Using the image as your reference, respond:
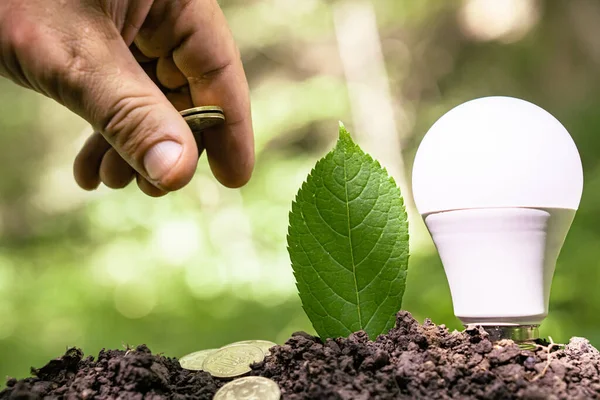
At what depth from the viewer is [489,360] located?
0.56m

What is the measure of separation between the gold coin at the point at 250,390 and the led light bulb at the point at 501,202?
10.3 inches

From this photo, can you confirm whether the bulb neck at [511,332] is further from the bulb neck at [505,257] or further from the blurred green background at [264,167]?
the blurred green background at [264,167]

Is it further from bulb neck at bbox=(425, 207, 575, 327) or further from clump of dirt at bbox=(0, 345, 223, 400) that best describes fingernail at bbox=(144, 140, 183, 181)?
bulb neck at bbox=(425, 207, 575, 327)

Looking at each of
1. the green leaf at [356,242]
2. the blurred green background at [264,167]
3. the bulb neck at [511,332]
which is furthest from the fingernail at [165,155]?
the blurred green background at [264,167]

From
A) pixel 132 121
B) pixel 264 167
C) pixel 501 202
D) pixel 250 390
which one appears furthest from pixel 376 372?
pixel 264 167

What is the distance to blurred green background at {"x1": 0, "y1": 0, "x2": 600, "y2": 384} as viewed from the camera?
233cm

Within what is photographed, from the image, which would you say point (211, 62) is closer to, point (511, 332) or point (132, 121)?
point (132, 121)

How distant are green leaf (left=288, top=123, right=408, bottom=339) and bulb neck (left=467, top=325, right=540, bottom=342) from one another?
0.11 meters

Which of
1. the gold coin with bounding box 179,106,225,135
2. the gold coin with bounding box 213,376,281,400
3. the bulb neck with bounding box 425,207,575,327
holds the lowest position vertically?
the gold coin with bounding box 213,376,281,400

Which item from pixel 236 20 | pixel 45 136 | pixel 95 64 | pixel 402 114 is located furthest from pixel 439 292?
pixel 45 136

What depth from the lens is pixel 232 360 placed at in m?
0.66

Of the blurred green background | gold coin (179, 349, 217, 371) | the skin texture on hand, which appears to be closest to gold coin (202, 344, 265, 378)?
gold coin (179, 349, 217, 371)

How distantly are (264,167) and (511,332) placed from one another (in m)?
2.21

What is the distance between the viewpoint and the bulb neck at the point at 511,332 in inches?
25.3
